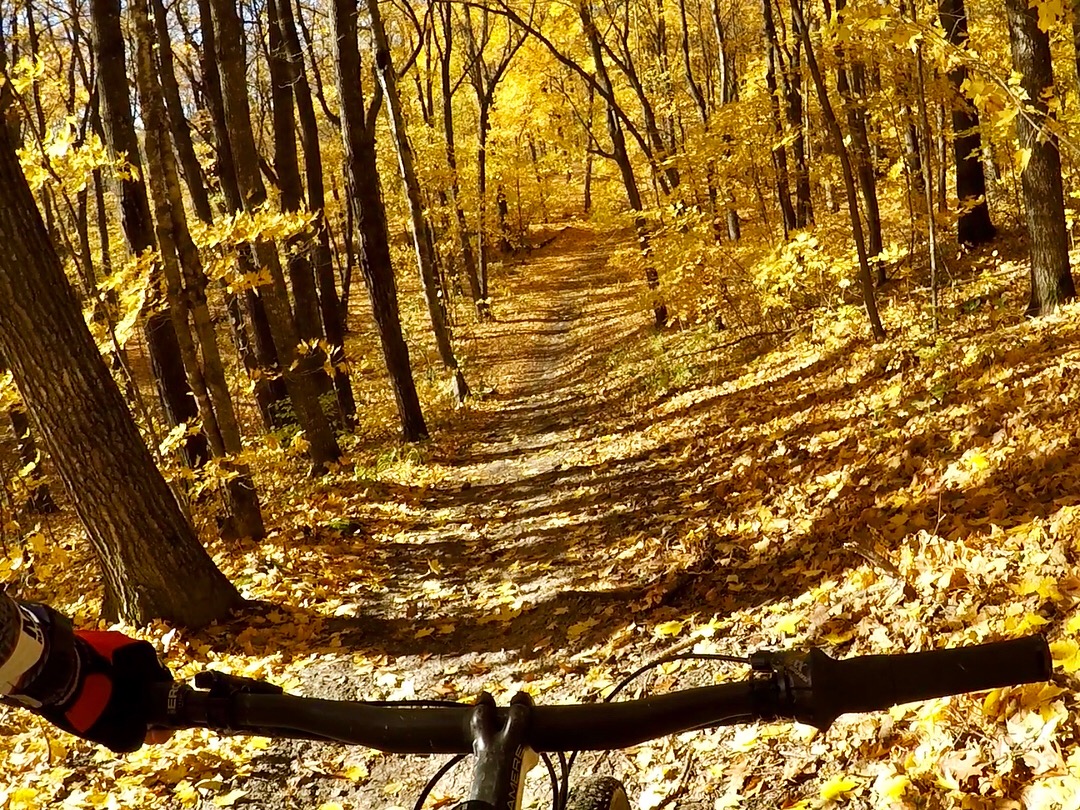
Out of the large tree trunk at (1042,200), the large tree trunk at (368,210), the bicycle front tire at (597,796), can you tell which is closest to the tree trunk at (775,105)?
the large tree trunk at (1042,200)

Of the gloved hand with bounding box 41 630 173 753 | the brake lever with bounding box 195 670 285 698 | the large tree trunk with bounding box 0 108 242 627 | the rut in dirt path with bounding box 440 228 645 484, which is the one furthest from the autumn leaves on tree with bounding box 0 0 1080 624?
the gloved hand with bounding box 41 630 173 753

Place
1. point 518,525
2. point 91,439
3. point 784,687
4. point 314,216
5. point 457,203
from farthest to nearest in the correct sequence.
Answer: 1. point 457,203
2. point 518,525
3. point 314,216
4. point 91,439
5. point 784,687

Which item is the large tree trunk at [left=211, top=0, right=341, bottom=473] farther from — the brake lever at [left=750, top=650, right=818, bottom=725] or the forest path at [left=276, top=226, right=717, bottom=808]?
the brake lever at [left=750, top=650, right=818, bottom=725]

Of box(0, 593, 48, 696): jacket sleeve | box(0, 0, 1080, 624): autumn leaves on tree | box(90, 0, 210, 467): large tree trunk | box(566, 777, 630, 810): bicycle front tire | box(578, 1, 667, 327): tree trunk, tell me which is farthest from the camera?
box(578, 1, 667, 327): tree trunk

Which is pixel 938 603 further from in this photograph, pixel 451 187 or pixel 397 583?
pixel 451 187

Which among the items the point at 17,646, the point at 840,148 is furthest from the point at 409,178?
the point at 17,646

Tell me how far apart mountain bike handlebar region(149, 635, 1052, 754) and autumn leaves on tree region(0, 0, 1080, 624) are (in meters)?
2.77

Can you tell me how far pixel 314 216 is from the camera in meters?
7.74

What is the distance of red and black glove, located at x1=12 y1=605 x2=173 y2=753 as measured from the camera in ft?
3.99

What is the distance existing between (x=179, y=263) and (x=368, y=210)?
4.35 meters

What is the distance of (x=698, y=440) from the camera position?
9.56 m

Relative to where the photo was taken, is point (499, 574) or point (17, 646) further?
point (499, 574)

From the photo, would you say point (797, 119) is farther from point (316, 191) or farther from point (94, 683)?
point (94, 683)

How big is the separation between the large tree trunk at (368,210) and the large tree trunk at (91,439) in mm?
6348
